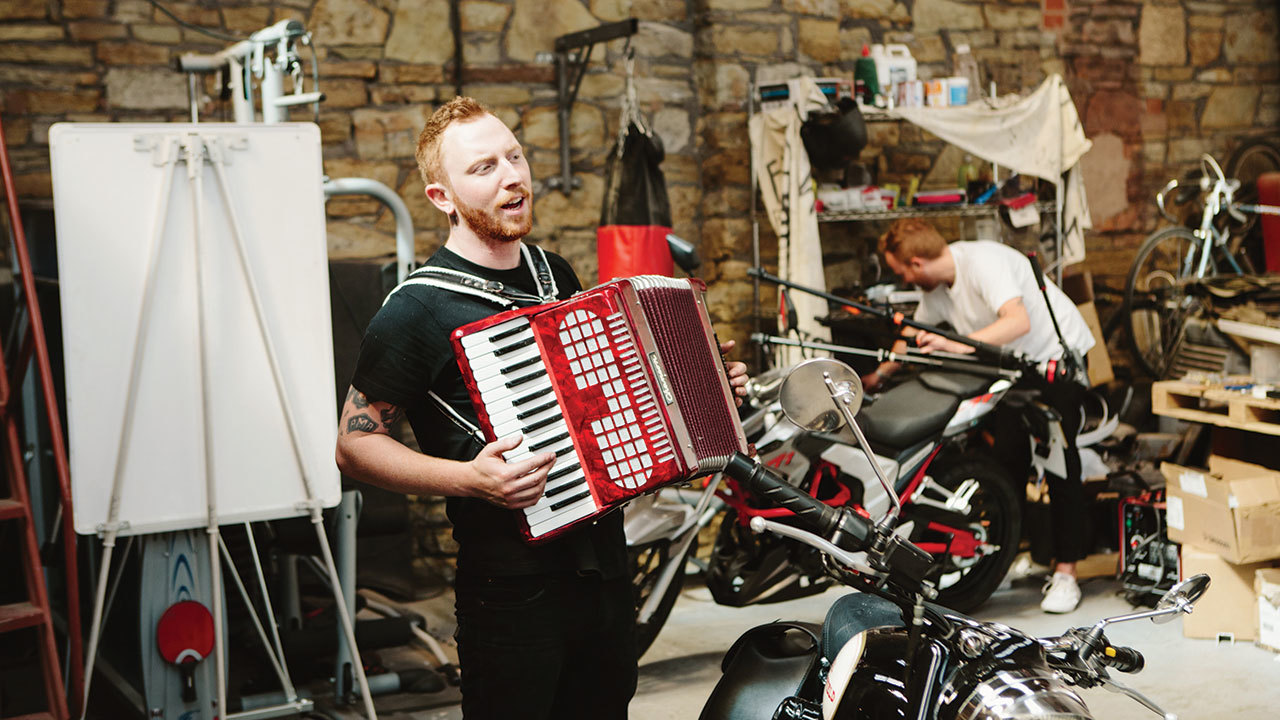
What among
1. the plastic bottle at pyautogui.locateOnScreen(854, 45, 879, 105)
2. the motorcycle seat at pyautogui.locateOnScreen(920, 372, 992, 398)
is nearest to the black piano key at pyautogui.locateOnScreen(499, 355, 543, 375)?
the motorcycle seat at pyautogui.locateOnScreen(920, 372, 992, 398)

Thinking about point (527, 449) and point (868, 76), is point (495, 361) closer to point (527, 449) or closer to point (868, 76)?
point (527, 449)

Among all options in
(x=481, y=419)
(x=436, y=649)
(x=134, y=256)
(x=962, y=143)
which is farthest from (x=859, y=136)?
(x=481, y=419)

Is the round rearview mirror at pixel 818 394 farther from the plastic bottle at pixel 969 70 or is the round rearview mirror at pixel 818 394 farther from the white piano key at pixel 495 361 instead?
the plastic bottle at pixel 969 70

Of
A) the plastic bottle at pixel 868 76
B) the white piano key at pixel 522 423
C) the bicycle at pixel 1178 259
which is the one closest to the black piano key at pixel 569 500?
the white piano key at pixel 522 423

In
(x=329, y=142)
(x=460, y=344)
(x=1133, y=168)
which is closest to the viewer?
(x=460, y=344)

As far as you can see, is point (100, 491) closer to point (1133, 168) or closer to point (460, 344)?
point (460, 344)

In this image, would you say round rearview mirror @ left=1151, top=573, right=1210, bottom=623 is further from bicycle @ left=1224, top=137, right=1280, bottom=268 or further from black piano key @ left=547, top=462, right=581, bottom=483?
bicycle @ left=1224, top=137, right=1280, bottom=268

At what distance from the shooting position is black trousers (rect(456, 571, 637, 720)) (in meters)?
1.79

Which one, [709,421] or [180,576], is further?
[180,576]

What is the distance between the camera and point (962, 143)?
514cm

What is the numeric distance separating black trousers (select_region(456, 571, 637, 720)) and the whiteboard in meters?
1.16

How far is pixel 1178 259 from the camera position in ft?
21.9

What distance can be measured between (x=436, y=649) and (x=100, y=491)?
1484 mm

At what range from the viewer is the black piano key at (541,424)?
1712 millimetres
